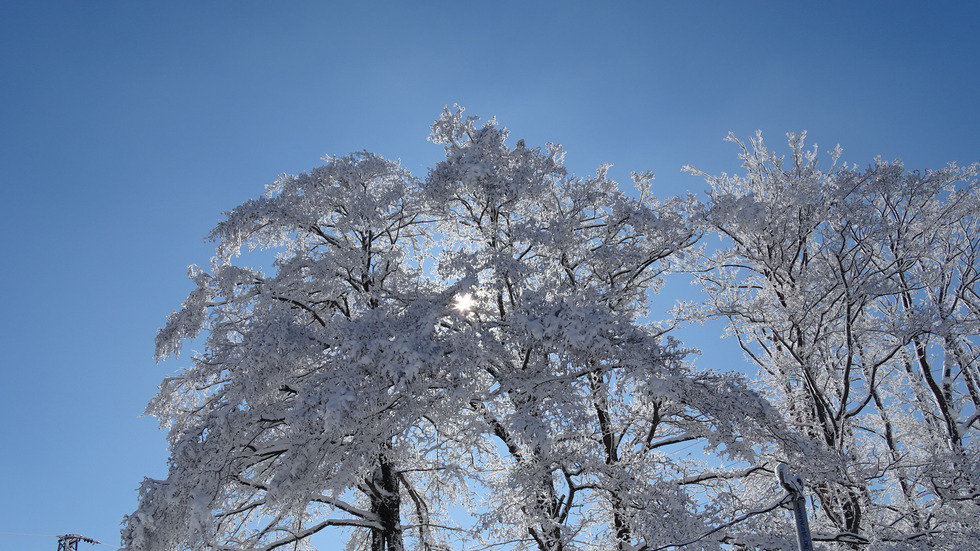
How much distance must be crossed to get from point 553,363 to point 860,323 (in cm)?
608

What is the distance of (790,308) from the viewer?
33.9 feet

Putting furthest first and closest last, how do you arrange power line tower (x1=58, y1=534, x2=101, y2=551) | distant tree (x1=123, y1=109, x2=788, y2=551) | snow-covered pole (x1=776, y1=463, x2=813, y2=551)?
power line tower (x1=58, y1=534, x2=101, y2=551) → distant tree (x1=123, y1=109, x2=788, y2=551) → snow-covered pole (x1=776, y1=463, x2=813, y2=551)

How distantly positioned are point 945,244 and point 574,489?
9816 mm

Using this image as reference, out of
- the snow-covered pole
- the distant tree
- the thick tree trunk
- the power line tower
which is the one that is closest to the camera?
the snow-covered pole

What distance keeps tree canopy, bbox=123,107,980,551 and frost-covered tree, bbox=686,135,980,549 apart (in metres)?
0.05

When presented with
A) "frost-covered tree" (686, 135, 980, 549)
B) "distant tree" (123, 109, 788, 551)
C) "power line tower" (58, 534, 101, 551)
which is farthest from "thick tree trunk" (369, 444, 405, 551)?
"power line tower" (58, 534, 101, 551)

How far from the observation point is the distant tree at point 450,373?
7.26 m

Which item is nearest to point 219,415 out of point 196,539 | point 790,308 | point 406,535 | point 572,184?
point 196,539

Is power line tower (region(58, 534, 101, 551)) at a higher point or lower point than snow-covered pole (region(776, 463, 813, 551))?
higher

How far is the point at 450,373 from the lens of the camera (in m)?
7.69

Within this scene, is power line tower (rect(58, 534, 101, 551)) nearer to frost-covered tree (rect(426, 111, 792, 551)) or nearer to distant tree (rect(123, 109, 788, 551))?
distant tree (rect(123, 109, 788, 551))

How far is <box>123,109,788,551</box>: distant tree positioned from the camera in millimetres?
7262

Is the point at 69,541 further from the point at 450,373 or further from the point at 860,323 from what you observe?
the point at 860,323

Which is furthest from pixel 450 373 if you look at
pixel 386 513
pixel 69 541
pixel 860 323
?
pixel 69 541
